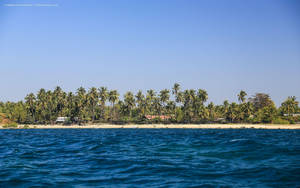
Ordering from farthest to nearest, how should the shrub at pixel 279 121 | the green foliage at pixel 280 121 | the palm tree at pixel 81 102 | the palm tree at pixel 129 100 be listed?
1. the palm tree at pixel 129 100
2. the palm tree at pixel 81 102
3. the shrub at pixel 279 121
4. the green foliage at pixel 280 121

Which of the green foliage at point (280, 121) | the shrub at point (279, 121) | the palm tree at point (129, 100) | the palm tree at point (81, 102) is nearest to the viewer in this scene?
the green foliage at point (280, 121)

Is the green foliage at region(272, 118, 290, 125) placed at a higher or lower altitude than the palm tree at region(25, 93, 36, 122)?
lower

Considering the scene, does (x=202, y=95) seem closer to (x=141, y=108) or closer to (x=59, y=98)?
(x=141, y=108)

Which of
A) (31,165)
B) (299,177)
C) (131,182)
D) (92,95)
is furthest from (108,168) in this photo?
(92,95)

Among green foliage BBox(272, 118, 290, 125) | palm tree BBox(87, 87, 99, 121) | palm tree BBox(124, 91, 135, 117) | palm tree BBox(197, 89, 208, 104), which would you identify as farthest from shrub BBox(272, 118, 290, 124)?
palm tree BBox(87, 87, 99, 121)

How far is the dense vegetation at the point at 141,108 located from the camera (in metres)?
157

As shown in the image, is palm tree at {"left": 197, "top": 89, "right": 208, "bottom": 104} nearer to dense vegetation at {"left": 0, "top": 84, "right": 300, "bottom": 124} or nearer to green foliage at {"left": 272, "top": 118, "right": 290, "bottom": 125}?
dense vegetation at {"left": 0, "top": 84, "right": 300, "bottom": 124}

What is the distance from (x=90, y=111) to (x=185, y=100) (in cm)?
5635

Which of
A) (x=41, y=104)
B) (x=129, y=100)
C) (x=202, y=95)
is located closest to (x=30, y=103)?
(x=41, y=104)

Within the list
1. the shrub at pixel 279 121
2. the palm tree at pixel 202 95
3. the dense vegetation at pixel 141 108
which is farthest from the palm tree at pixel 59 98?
the shrub at pixel 279 121

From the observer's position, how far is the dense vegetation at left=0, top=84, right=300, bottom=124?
15738cm

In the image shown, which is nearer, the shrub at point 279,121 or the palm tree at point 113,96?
the shrub at point 279,121

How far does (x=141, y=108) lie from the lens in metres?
170

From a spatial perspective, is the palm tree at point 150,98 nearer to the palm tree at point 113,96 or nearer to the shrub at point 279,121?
the palm tree at point 113,96
